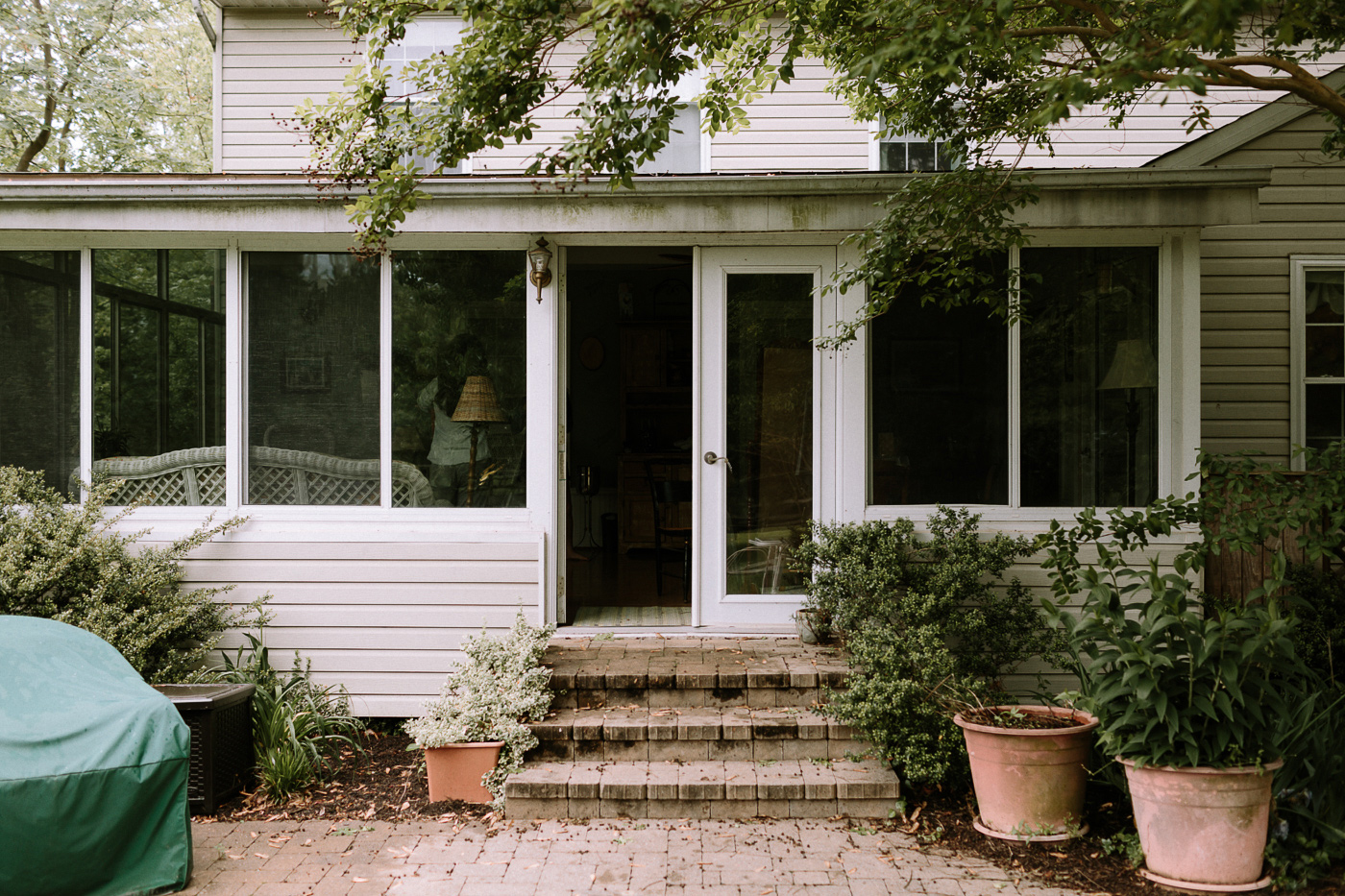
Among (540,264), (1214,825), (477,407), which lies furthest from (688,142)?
(1214,825)

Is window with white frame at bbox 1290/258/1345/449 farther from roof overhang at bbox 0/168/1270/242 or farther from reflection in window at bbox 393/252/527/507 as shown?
reflection in window at bbox 393/252/527/507

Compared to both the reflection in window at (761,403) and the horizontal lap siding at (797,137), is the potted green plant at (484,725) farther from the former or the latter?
the horizontal lap siding at (797,137)

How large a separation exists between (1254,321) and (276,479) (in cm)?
692

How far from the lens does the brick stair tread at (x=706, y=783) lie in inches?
159

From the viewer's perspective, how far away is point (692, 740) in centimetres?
439

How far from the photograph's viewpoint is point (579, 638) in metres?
5.36

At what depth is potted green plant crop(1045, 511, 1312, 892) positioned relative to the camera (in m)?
3.27

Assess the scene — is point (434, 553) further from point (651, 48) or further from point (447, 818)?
point (651, 48)

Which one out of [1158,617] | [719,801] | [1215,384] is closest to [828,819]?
[719,801]

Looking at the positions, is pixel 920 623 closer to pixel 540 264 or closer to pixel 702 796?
pixel 702 796

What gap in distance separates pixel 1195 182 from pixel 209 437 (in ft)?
18.5

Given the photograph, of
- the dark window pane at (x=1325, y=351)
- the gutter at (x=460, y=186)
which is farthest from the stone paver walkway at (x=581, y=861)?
the dark window pane at (x=1325, y=351)

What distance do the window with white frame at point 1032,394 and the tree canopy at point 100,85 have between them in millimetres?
15458

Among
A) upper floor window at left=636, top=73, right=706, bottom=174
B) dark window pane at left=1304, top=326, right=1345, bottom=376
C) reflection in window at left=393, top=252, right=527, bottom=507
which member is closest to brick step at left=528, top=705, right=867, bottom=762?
reflection in window at left=393, top=252, right=527, bottom=507
